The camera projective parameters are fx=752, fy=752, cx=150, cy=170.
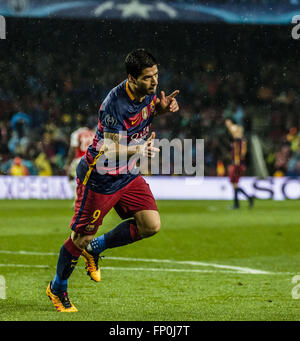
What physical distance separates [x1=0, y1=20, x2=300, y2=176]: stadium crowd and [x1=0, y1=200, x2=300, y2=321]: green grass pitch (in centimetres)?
Answer: 777

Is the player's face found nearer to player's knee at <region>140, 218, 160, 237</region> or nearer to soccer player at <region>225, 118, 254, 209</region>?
player's knee at <region>140, 218, 160, 237</region>

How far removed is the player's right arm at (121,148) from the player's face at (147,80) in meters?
0.37

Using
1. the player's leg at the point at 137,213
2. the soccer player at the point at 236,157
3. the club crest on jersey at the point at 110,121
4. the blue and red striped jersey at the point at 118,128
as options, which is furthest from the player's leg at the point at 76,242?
the soccer player at the point at 236,157

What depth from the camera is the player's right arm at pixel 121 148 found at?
544 cm

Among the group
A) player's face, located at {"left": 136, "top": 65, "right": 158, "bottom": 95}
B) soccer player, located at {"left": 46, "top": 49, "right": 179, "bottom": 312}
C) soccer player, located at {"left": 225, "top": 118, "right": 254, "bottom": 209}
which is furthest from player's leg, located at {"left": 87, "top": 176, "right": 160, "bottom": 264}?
soccer player, located at {"left": 225, "top": 118, "right": 254, "bottom": 209}

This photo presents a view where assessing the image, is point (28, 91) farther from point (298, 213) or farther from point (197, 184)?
point (298, 213)

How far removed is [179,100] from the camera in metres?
25.5

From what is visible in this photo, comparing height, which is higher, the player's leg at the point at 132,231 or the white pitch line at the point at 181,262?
the player's leg at the point at 132,231

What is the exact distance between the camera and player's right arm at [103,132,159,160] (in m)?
5.44

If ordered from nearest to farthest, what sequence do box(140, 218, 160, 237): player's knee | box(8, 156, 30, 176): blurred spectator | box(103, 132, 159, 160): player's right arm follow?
box(103, 132, 159, 160): player's right arm
box(140, 218, 160, 237): player's knee
box(8, 156, 30, 176): blurred spectator

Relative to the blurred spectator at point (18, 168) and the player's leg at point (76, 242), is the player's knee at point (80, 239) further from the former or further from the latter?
the blurred spectator at point (18, 168)

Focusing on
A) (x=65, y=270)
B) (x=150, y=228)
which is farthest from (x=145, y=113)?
(x=65, y=270)

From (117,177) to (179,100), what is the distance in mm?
19687
